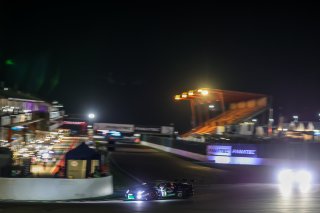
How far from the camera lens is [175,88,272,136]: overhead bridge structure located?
82.0 meters

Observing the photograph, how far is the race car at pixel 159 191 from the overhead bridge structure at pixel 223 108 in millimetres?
53674

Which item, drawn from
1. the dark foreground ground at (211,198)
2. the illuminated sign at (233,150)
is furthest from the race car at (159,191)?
the illuminated sign at (233,150)

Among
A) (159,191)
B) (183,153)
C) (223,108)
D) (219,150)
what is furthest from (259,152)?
(223,108)

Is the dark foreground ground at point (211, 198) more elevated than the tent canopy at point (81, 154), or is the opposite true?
the tent canopy at point (81, 154)

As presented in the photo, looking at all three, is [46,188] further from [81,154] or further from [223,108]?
[223,108]

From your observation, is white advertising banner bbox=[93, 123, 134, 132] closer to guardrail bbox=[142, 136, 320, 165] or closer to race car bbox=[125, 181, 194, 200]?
guardrail bbox=[142, 136, 320, 165]

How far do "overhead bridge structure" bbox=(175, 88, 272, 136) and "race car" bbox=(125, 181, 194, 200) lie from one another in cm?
5367

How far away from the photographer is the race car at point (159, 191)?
79.6ft

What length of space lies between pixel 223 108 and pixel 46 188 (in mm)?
71408

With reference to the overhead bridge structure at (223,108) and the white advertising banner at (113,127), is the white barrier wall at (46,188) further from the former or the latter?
the white advertising banner at (113,127)

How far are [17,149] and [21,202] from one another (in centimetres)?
1717

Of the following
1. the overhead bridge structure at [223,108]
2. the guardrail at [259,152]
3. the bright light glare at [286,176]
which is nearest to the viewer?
the bright light glare at [286,176]

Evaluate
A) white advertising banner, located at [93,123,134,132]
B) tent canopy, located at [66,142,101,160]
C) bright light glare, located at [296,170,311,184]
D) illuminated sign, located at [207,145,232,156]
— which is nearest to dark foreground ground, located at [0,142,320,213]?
bright light glare, located at [296,170,311,184]

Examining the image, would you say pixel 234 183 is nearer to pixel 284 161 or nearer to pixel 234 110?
pixel 284 161
